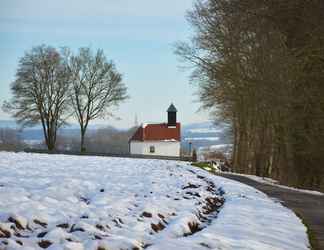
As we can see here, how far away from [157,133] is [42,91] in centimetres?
2318

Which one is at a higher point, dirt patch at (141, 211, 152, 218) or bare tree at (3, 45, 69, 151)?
bare tree at (3, 45, 69, 151)

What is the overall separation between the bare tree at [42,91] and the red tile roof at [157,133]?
20.2 m

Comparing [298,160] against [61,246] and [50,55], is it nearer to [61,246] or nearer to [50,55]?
[61,246]

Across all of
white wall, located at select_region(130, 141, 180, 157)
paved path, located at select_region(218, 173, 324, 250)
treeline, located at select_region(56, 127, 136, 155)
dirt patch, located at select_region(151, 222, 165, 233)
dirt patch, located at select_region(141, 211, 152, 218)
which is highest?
treeline, located at select_region(56, 127, 136, 155)

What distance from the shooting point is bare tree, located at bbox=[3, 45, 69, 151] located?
47719 mm

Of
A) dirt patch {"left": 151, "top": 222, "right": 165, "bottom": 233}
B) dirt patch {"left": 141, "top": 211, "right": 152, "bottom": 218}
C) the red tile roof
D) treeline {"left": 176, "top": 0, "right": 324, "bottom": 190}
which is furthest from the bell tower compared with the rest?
dirt patch {"left": 151, "top": 222, "right": 165, "bottom": 233}

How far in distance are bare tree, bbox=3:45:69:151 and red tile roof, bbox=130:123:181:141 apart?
2020cm

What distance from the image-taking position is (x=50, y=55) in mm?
49219

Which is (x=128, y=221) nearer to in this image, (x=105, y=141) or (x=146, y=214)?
(x=146, y=214)

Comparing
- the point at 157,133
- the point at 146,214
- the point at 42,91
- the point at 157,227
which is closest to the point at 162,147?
the point at 157,133

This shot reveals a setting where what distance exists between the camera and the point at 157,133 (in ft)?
223

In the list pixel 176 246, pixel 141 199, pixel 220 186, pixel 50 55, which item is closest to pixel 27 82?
pixel 50 55

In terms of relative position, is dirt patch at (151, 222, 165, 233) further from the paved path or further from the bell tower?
the bell tower

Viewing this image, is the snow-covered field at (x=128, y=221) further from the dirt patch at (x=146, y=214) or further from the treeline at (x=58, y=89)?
the treeline at (x=58, y=89)
